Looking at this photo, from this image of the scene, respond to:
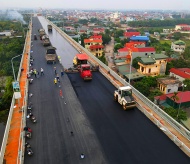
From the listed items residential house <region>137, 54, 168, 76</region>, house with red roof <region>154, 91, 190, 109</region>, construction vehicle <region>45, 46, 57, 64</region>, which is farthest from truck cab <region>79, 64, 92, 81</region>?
residential house <region>137, 54, 168, 76</region>

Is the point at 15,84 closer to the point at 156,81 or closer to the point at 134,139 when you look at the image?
the point at 134,139

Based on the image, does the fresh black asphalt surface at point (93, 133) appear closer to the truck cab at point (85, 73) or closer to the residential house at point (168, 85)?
the truck cab at point (85, 73)

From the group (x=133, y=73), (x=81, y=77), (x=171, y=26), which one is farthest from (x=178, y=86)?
(x=171, y=26)

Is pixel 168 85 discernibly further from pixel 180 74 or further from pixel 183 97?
pixel 180 74

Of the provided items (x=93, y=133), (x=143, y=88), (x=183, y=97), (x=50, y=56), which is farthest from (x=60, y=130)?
(x=183, y=97)

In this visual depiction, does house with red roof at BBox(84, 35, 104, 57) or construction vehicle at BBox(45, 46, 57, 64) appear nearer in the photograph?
construction vehicle at BBox(45, 46, 57, 64)

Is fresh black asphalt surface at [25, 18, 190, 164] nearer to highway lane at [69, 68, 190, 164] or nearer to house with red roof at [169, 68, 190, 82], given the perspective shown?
highway lane at [69, 68, 190, 164]

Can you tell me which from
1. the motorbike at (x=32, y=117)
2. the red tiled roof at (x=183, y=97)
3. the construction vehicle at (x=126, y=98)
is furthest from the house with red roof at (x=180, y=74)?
the motorbike at (x=32, y=117)
